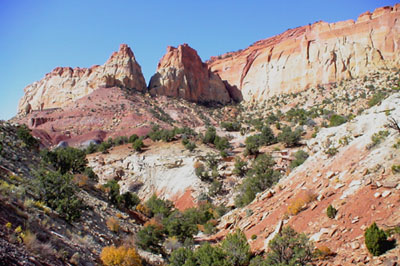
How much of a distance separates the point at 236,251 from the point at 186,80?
237ft

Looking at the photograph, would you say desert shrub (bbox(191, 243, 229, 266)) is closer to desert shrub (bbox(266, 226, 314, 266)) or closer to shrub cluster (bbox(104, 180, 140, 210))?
desert shrub (bbox(266, 226, 314, 266))

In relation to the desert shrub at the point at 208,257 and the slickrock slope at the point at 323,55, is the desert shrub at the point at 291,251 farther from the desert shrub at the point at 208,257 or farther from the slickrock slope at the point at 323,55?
the slickrock slope at the point at 323,55

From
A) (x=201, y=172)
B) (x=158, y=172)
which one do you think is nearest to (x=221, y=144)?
(x=201, y=172)

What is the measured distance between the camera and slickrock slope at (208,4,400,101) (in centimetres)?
6275

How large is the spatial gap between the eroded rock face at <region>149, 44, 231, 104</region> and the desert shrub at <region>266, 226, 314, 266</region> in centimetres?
6851

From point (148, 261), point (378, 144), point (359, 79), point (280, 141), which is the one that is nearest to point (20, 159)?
point (148, 261)

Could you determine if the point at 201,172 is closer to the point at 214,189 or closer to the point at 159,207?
the point at 214,189

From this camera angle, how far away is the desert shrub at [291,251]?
32.5ft

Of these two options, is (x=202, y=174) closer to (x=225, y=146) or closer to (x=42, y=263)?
(x=225, y=146)

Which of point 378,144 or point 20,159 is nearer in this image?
point 378,144

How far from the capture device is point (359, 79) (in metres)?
60.2

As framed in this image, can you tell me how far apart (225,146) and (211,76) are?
54.8m

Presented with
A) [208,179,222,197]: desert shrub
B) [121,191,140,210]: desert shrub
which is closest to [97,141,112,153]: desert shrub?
[121,191,140,210]: desert shrub

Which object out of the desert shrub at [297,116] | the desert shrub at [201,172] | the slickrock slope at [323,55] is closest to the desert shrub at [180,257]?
the desert shrub at [201,172]
